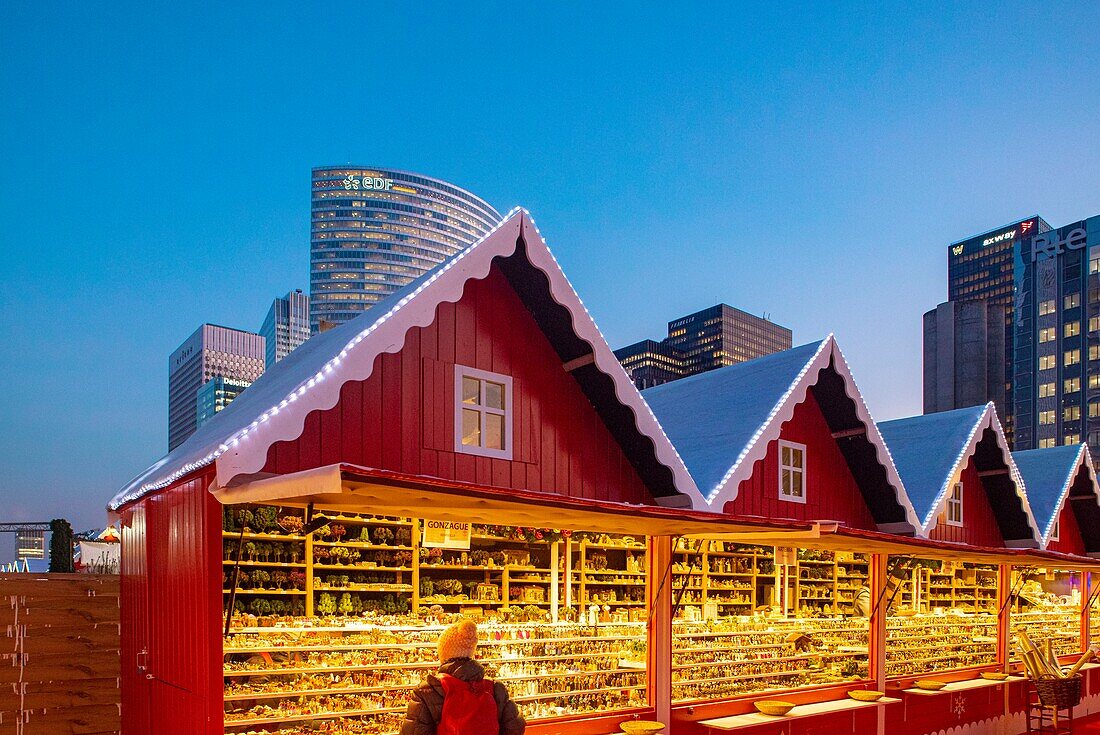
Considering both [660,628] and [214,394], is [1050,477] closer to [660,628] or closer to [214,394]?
[660,628]

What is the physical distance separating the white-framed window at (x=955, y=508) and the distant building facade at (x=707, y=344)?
5919 inches

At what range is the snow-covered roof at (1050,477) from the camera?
1891 cm

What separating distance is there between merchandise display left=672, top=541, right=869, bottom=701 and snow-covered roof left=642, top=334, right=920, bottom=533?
48.9 inches

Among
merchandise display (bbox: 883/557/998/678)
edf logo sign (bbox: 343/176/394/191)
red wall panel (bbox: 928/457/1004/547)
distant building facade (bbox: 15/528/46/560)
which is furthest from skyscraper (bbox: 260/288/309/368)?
red wall panel (bbox: 928/457/1004/547)

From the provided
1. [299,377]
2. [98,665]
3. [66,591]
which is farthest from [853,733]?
[66,591]

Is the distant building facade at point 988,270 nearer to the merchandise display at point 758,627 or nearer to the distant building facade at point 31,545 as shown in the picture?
the distant building facade at point 31,545

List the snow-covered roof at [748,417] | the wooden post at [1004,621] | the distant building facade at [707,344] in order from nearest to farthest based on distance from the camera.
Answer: the snow-covered roof at [748,417], the wooden post at [1004,621], the distant building facade at [707,344]

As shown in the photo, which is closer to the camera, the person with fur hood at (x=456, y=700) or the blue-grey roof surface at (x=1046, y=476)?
the person with fur hood at (x=456, y=700)

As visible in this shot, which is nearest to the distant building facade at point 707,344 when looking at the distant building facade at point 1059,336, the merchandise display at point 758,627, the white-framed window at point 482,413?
the distant building facade at point 1059,336

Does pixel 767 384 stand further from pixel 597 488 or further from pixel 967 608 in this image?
pixel 967 608

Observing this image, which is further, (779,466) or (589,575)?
(589,575)

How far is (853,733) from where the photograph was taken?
12.5 metres

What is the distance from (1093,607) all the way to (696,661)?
680 inches

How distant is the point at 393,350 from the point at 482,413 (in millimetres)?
1470
